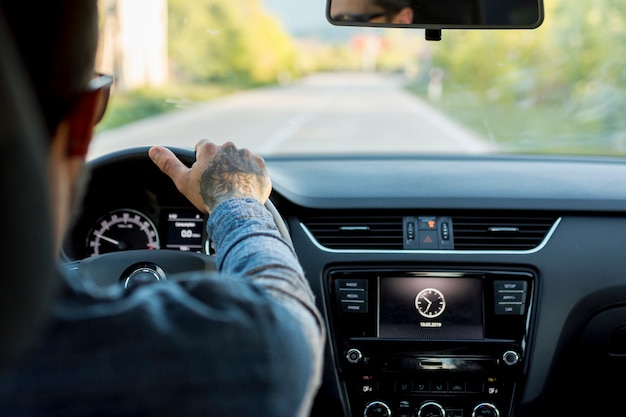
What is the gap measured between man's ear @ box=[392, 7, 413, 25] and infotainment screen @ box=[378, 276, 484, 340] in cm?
104

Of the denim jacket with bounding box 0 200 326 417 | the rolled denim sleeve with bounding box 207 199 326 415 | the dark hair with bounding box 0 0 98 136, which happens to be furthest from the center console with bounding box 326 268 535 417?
the dark hair with bounding box 0 0 98 136

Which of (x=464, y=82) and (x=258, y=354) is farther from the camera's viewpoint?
(x=464, y=82)

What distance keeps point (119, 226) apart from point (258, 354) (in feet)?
7.53

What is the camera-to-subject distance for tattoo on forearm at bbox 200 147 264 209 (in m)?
1.94

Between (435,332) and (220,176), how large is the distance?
1.89 meters

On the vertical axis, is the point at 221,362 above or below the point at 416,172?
above

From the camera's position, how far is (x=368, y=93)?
1223 inches

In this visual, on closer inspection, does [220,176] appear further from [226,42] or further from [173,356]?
[226,42]

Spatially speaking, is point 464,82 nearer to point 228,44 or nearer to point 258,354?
point 228,44

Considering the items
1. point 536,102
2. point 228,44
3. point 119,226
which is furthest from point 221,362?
point 536,102

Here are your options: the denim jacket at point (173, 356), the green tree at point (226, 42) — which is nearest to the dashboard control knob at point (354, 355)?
the denim jacket at point (173, 356)

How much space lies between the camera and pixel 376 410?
12.3 ft

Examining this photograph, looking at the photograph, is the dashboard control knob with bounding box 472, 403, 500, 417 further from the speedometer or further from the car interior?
the speedometer

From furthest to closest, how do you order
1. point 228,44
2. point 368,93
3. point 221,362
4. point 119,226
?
point 368,93
point 228,44
point 119,226
point 221,362
